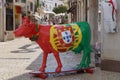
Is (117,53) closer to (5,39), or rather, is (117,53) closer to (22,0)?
(5,39)

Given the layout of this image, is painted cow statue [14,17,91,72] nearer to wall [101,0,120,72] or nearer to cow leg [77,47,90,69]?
cow leg [77,47,90,69]

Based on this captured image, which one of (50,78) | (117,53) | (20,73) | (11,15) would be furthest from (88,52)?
(11,15)

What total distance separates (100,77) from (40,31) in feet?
6.86

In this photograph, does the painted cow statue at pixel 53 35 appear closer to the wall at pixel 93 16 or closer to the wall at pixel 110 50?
the wall at pixel 110 50

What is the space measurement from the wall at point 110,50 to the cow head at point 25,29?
7.59 feet

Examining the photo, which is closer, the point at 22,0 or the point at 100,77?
the point at 100,77

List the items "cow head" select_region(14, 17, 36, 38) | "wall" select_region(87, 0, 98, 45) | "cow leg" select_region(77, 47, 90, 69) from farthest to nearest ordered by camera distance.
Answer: "wall" select_region(87, 0, 98, 45) → "cow leg" select_region(77, 47, 90, 69) → "cow head" select_region(14, 17, 36, 38)

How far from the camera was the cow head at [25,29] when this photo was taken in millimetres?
8688

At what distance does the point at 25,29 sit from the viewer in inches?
344

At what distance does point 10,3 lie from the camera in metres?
30.2

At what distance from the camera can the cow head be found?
28.5 feet

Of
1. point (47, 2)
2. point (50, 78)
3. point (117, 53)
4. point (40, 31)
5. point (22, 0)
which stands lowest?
point (50, 78)

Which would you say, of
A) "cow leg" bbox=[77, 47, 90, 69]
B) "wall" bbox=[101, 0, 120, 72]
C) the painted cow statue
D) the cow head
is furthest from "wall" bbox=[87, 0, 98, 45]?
the cow head

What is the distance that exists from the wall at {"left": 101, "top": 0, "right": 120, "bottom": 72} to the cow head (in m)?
2.31
